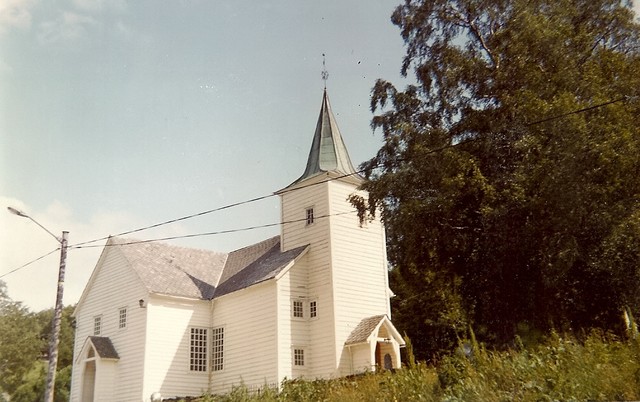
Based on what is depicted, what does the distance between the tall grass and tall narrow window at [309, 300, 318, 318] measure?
553 inches

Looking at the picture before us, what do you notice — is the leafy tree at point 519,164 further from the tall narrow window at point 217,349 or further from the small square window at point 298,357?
the tall narrow window at point 217,349

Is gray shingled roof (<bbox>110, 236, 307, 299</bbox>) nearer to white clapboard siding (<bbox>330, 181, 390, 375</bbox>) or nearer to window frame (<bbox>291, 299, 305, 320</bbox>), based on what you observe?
window frame (<bbox>291, 299, 305, 320</bbox>)

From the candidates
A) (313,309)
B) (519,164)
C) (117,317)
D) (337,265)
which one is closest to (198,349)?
(117,317)

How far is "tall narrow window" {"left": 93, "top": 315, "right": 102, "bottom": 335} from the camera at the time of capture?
3402 cm

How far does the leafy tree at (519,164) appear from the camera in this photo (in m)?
21.4

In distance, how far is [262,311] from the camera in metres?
29.5

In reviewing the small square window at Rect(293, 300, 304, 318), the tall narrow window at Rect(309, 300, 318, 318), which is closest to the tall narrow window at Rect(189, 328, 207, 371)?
the small square window at Rect(293, 300, 304, 318)

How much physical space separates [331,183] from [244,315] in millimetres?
7846

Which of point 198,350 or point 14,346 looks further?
point 14,346

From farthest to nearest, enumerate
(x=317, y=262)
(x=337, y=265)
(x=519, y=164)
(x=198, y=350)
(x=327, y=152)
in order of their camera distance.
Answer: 1. (x=327, y=152)
2. (x=198, y=350)
3. (x=317, y=262)
4. (x=337, y=265)
5. (x=519, y=164)

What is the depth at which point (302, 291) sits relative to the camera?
3008 centimetres

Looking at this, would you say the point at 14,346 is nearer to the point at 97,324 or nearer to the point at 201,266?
the point at 97,324

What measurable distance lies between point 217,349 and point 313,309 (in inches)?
226

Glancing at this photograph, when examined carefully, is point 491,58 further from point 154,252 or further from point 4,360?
point 4,360
